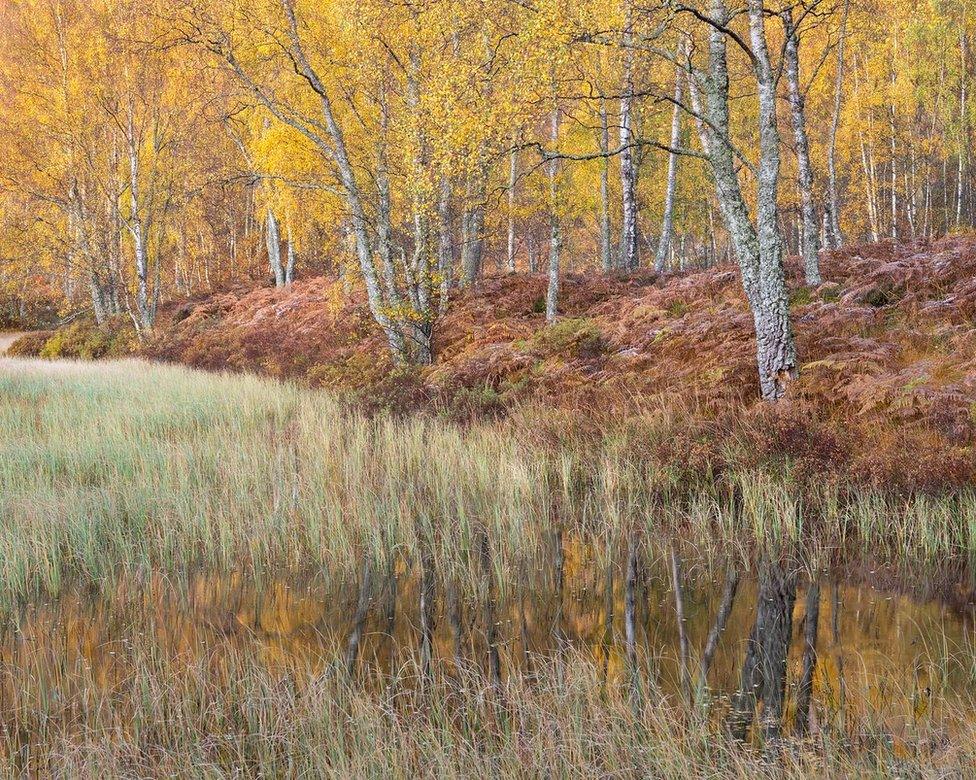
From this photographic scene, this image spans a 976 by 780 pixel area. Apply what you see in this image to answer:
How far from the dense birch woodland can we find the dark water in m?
3.33

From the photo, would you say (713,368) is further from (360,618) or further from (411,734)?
(411,734)

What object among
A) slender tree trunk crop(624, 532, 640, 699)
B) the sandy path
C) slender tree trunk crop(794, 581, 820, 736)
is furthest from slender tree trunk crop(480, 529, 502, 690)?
the sandy path

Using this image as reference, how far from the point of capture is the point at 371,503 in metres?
5.80

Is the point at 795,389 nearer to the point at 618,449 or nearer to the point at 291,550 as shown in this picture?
the point at 618,449

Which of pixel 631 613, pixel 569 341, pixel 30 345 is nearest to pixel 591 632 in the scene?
pixel 631 613

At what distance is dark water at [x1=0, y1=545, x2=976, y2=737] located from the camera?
319 cm

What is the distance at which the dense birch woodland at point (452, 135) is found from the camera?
24.9 ft

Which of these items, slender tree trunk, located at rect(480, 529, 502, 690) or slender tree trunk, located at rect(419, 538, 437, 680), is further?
slender tree trunk, located at rect(419, 538, 437, 680)

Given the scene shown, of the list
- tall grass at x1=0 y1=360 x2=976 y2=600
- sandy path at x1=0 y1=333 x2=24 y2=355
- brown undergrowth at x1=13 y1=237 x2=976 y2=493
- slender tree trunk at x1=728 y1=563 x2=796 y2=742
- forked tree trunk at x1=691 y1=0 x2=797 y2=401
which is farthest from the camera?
sandy path at x1=0 y1=333 x2=24 y2=355

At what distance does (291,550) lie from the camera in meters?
5.13

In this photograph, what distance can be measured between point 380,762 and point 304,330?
1457cm

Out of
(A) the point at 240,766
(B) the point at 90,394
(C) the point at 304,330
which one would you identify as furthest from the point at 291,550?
(C) the point at 304,330

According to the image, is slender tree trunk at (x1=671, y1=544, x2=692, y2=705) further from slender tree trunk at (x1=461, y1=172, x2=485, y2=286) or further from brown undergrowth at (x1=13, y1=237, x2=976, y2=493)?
slender tree trunk at (x1=461, y1=172, x2=485, y2=286)

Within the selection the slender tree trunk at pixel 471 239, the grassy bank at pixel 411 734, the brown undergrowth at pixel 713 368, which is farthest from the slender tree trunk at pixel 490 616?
the slender tree trunk at pixel 471 239
